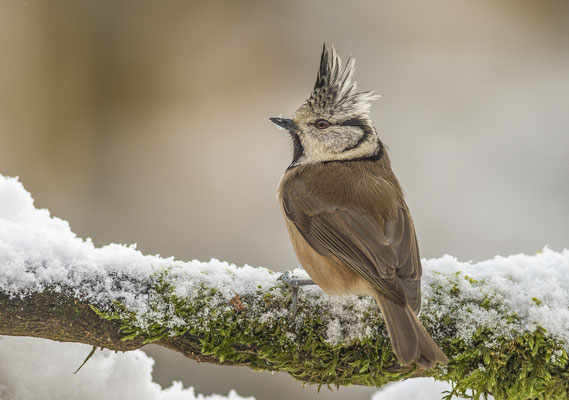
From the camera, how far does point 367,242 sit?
2.97m

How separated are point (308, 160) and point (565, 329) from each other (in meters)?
1.76

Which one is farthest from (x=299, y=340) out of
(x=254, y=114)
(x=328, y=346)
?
(x=254, y=114)

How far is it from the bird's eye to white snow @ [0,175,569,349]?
1.12 meters

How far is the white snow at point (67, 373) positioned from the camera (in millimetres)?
2639

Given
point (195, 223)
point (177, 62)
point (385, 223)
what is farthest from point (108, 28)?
point (385, 223)

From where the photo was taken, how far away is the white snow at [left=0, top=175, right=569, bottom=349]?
2465 millimetres

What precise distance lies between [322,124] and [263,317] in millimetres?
1512

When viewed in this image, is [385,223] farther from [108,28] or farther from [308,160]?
[108,28]

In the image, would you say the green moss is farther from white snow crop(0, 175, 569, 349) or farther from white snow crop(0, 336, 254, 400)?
white snow crop(0, 336, 254, 400)

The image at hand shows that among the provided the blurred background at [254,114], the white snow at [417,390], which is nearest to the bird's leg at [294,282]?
the white snow at [417,390]

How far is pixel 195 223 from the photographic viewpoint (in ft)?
20.3

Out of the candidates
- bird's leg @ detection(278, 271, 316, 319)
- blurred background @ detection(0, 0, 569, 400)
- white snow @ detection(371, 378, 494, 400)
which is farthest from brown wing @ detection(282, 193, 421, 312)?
blurred background @ detection(0, 0, 569, 400)

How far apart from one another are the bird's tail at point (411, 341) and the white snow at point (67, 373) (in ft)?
3.93

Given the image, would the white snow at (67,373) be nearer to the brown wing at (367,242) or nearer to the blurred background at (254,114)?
the brown wing at (367,242)
